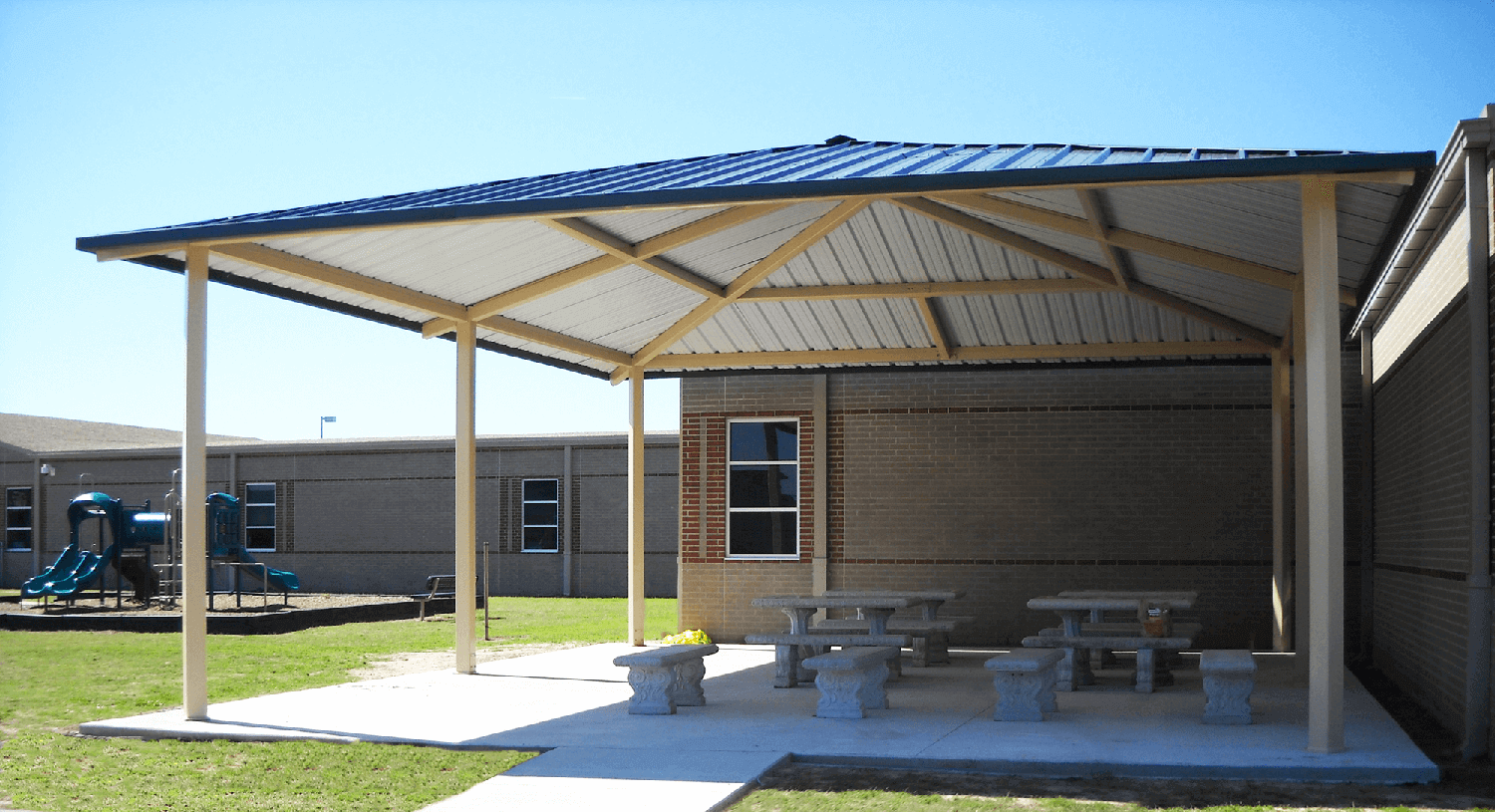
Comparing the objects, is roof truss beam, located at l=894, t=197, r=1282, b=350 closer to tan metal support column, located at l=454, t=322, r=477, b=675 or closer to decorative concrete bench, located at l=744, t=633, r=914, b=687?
decorative concrete bench, located at l=744, t=633, r=914, b=687

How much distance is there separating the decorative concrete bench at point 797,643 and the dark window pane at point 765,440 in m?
5.10

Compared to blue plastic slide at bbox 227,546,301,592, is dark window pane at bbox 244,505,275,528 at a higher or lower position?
higher

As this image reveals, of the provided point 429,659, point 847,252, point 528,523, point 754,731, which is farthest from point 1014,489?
point 528,523

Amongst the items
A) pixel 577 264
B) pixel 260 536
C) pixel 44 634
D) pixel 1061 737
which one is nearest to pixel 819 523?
pixel 577 264

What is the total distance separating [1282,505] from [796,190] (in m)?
8.14

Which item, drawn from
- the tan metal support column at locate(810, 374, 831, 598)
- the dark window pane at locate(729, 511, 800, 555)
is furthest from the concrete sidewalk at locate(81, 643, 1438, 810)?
the dark window pane at locate(729, 511, 800, 555)

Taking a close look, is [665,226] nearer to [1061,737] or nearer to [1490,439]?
[1061,737]

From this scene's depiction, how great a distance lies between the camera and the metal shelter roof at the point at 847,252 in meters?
8.55

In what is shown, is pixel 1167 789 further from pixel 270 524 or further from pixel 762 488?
pixel 270 524

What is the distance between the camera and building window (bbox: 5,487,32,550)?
34.9 metres

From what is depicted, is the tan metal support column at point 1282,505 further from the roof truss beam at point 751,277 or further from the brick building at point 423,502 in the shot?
the brick building at point 423,502

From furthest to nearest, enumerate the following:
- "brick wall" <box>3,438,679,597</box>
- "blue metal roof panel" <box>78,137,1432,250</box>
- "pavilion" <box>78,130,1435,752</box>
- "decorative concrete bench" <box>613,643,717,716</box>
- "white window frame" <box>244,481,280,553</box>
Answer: "white window frame" <box>244,481,280,553</box> → "brick wall" <box>3,438,679,597</box> → "decorative concrete bench" <box>613,643,717,716</box> → "pavilion" <box>78,130,1435,752</box> → "blue metal roof panel" <box>78,137,1432,250</box>

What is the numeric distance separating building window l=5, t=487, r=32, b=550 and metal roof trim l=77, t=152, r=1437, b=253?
94.7ft

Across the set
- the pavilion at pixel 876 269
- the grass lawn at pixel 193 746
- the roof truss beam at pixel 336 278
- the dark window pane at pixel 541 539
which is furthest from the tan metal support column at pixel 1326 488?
the dark window pane at pixel 541 539
